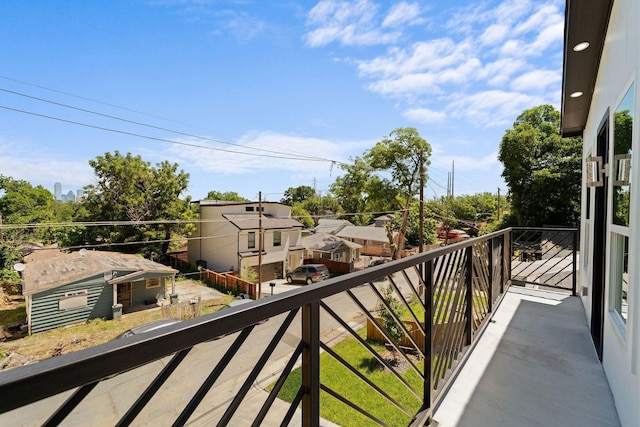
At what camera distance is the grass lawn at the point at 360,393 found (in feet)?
13.7

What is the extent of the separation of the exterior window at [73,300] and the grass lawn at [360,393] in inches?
344

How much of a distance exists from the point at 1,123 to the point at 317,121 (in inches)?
591

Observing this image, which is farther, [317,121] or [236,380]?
[317,121]

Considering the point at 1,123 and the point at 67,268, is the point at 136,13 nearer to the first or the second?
the point at 1,123

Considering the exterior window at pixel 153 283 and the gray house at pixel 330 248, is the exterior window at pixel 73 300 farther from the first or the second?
the gray house at pixel 330 248

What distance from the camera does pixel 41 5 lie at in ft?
30.5

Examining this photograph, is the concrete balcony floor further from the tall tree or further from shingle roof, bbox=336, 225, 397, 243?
shingle roof, bbox=336, 225, 397, 243

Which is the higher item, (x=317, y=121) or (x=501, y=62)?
(x=317, y=121)

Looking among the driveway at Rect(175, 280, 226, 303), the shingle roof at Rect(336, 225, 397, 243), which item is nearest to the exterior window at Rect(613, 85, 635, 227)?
the driveway at Rect(175, 280, 226, 303)

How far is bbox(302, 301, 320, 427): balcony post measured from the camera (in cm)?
85

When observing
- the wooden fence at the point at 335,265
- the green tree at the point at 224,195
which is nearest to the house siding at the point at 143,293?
the wooden fence at the point at 335,265

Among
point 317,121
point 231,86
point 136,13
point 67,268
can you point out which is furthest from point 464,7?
point 317,121

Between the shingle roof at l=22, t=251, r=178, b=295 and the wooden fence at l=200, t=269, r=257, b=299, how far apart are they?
2452 mm

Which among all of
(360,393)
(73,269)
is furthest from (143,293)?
(360,393)
